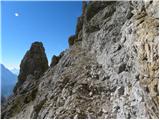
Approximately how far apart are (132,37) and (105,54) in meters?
6.58

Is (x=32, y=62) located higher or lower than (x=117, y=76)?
higher

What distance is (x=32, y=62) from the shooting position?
Answer: 6538cm

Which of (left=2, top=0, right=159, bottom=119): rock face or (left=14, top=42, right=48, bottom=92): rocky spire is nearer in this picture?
(left=2, top=0, right=159, bottom=119): rock face

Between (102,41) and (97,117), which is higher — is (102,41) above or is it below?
above

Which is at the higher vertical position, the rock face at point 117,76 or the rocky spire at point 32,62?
the rocky spire at point 32,62

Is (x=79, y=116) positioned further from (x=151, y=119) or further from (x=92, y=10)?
(x=92, y=10)

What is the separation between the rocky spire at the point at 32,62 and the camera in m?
65.1

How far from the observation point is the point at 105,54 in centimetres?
2480

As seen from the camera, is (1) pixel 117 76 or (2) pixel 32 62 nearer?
(1) pixel 117 76

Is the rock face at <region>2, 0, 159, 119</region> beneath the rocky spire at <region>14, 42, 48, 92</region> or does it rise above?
beneath

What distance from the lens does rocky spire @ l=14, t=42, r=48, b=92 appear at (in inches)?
2564

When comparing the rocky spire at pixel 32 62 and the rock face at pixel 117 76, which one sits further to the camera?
the rocky spire at pixel 32 62

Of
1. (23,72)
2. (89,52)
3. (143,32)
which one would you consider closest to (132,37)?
(143,32)

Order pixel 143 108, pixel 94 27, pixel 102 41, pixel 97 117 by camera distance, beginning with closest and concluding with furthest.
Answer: pixel 143 108 < pixel 97 117 < pixel 102 41 < pixel 94 27
